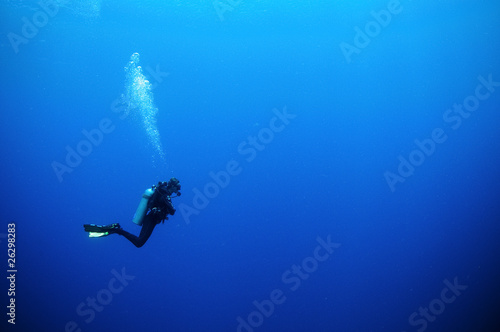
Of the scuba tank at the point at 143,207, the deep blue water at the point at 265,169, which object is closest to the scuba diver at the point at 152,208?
the scuba tank at the point at 143,207

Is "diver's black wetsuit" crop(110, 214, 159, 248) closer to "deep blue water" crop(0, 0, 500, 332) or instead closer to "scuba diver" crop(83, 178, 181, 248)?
"scuba diver" crop(83, 178, 181, 248)

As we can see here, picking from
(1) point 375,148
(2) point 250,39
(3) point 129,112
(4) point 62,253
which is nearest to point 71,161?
(4) point 62,253

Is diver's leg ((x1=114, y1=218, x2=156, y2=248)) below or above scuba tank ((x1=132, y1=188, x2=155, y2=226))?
below

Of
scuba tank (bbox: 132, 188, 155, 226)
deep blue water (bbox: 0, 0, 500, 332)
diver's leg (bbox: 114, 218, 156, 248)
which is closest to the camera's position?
diver's leg (bbox: 114, 218, 156, 248)

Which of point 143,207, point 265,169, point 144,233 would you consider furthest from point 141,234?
point 265,169

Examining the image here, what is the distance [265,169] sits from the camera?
2152 cm

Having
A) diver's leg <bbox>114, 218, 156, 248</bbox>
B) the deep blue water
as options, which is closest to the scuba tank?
diver's leg <bbox>114, 218, 156, 248</bbox>

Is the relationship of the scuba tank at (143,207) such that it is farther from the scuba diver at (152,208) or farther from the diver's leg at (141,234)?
the diver's leg at (141,234)

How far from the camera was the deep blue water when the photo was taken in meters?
14.3

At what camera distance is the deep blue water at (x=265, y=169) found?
1428cm

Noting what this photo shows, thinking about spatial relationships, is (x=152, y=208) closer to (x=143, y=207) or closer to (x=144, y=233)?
(x=143, y=207)

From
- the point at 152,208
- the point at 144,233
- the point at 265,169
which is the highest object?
the point at 265,169

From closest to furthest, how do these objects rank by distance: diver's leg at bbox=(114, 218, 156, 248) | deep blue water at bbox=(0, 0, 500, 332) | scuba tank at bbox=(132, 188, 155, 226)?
1. diver's leg at bbox=(114, 218, 156, 248)
2. scuba tank at bbox=(132, 188, 155, 226)
3. deep blue water at bbox=(0, 0, 500, 332)

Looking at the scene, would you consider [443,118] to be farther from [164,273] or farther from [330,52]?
[164,273]
